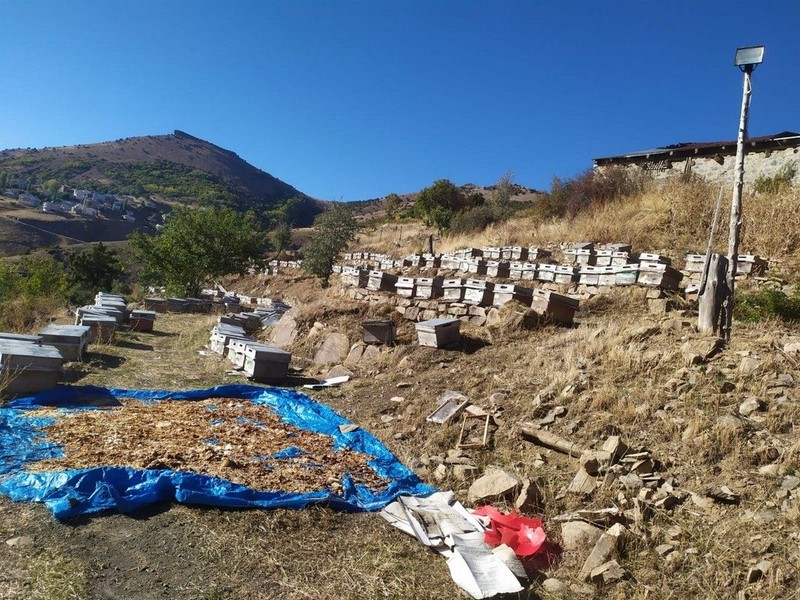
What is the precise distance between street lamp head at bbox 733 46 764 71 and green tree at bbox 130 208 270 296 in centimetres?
2342

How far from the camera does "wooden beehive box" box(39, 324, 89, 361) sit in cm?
912

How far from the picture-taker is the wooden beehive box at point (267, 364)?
384 inches

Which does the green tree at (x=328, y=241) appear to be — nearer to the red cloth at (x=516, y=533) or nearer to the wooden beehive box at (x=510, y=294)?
the wooden beehive box at (x=510, y=294)

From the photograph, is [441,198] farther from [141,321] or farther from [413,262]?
[141,321]

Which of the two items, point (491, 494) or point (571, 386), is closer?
point (491, 494)

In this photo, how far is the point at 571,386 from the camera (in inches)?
263

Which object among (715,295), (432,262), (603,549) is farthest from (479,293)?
(603,549)

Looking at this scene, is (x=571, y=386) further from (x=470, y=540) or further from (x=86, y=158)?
(x=86, y=158)

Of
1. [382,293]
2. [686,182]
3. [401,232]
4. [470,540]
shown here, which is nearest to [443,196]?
[401,232]

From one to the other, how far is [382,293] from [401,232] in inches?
1073

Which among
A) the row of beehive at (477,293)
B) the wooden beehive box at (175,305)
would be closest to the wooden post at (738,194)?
the row of beehive at (477,293)

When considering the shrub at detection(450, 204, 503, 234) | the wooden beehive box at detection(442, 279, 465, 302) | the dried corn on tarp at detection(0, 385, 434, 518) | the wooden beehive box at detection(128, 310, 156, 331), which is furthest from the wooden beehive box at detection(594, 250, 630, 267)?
the shrub at detection(450, 204, 503, 234)

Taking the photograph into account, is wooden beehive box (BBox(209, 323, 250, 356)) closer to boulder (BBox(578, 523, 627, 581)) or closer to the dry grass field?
the dry grass field

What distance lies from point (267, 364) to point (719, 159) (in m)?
23.0
